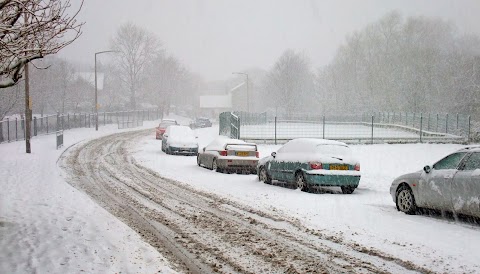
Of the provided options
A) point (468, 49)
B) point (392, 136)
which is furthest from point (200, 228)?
point (468, 49)

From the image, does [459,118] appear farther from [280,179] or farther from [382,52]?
[382,52]

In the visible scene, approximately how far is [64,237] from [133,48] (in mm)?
78447

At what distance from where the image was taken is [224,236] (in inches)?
327

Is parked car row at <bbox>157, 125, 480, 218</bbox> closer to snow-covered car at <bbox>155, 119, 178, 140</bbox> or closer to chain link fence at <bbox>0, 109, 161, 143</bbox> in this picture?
snow-covered car at <bbox>155, 119, 178, 140</bbox>

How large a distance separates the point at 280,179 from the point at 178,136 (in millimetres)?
12873

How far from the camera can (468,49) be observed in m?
60.8

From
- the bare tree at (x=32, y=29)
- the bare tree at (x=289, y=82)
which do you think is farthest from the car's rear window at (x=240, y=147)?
the bare tree at (x=289, y=82)

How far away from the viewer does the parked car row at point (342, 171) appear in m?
9.25

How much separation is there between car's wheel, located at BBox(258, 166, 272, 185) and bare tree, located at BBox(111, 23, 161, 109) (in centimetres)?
7043

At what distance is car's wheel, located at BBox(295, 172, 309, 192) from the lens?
1361 centimetres

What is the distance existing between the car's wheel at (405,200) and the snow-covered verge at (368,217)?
19 centimetres

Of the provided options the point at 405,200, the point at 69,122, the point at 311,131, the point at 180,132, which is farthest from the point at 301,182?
the point at 69,122

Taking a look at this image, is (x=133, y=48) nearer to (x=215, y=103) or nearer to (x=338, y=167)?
(x=215, y=103)

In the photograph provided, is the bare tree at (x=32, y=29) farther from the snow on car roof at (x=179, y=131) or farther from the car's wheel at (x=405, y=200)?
the snow on car roof at (x=179, y=131)
